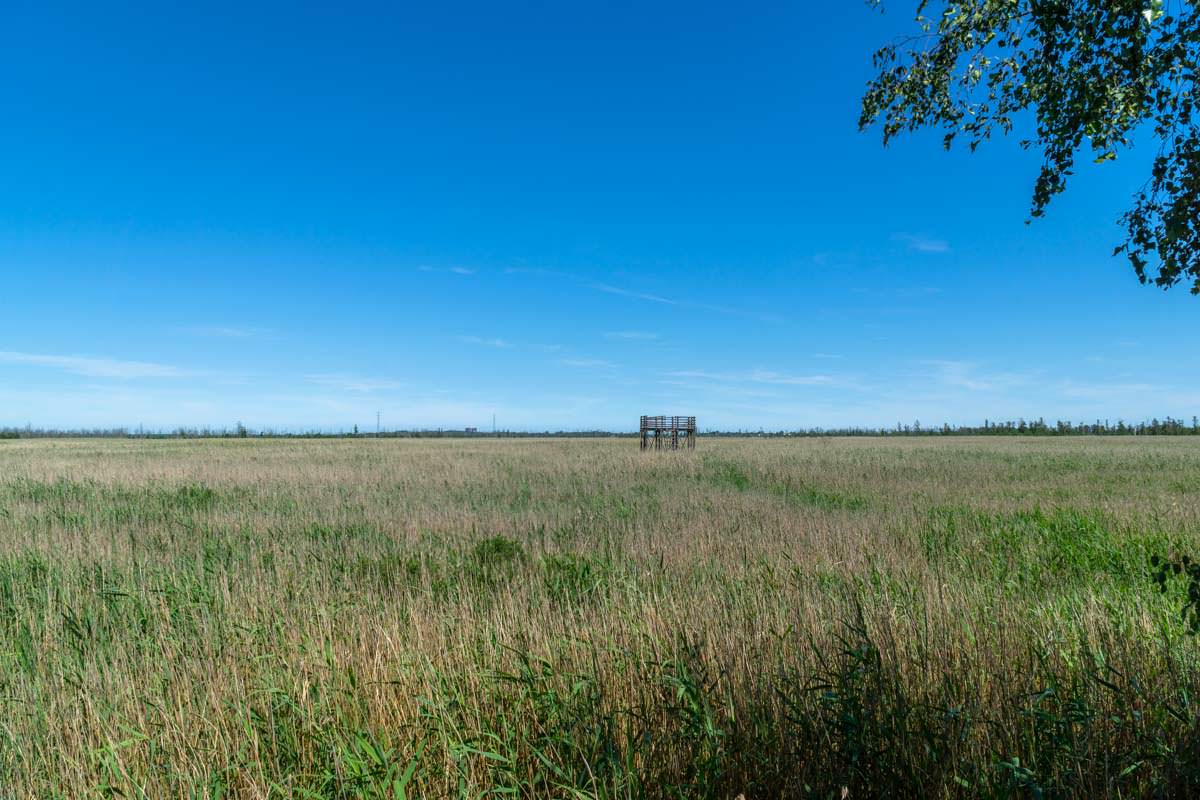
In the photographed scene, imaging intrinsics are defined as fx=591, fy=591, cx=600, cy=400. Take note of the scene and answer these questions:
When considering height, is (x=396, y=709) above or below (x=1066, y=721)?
below

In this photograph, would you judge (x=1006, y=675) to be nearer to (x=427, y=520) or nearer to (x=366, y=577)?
(x=366, y=577)

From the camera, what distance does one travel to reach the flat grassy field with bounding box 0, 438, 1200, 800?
3053mm

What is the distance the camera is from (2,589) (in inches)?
280

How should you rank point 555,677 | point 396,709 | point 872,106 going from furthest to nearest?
point 872,106 → point 555,677 → point 396,709

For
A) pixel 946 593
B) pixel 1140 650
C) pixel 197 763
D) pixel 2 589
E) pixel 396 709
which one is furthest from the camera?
pixel 2 589

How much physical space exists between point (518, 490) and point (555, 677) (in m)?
12.9

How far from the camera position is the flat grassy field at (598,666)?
305 centimetres

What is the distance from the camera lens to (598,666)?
396 cm

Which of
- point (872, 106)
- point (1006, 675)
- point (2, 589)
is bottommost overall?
point (2, 589)

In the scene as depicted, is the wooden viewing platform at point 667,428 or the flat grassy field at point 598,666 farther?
the wooden viewing platform at point 667,428

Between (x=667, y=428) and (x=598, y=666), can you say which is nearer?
(x=598, y=666)

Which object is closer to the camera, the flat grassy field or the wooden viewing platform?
the flat grassy field

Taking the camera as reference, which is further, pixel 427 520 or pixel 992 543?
pixel 427 520

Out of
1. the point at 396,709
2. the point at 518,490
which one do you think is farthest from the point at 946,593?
the point at 518,490
